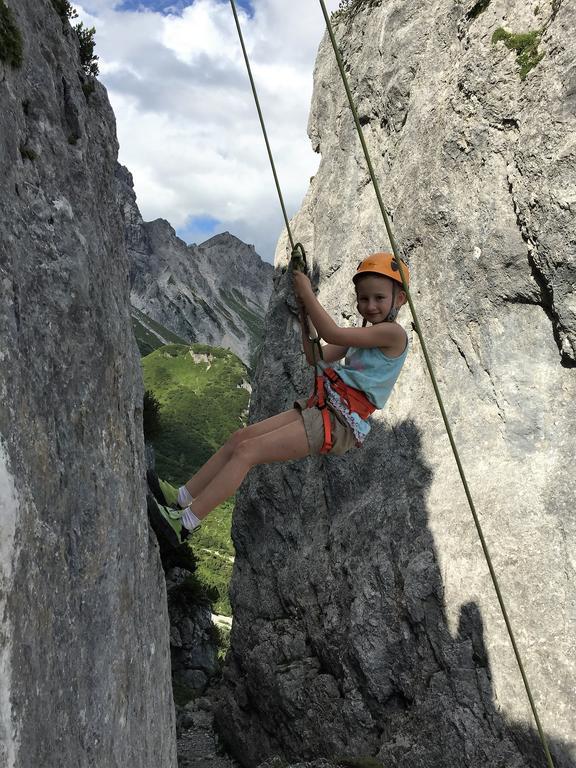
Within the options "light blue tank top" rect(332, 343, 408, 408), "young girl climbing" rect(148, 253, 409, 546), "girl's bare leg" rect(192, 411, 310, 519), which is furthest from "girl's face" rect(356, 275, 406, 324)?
"girl's bare leg" rect(192, 411, 310, 519)

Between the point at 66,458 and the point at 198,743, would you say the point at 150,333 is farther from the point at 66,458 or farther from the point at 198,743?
the point at 66,458

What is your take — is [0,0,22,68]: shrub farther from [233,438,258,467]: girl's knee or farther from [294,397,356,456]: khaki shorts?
[294,397,356,456]: khaki shorts

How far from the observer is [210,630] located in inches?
1302

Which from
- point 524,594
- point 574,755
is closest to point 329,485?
point 524,594

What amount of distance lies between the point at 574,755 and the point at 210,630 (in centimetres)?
2555

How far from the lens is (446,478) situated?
1427 centimetres

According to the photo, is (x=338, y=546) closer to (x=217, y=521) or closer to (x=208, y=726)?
(x=208, y=726)

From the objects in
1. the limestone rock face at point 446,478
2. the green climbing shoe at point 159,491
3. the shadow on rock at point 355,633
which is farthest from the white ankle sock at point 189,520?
the shadow on rock at point 355,633

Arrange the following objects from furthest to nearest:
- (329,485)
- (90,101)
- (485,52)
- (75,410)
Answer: (329,485)
(485,52)
(90,101)
(75,410)

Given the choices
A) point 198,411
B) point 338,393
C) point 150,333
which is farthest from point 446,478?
point 150,333

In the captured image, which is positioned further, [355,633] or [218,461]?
[355,633]

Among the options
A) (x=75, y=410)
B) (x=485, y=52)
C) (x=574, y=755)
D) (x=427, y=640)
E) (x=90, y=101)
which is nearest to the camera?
(x=75, y=410)

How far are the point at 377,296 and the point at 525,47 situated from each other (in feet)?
35.7

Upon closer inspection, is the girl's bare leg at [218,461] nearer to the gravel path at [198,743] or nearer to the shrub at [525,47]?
the shrub at [525,47]
